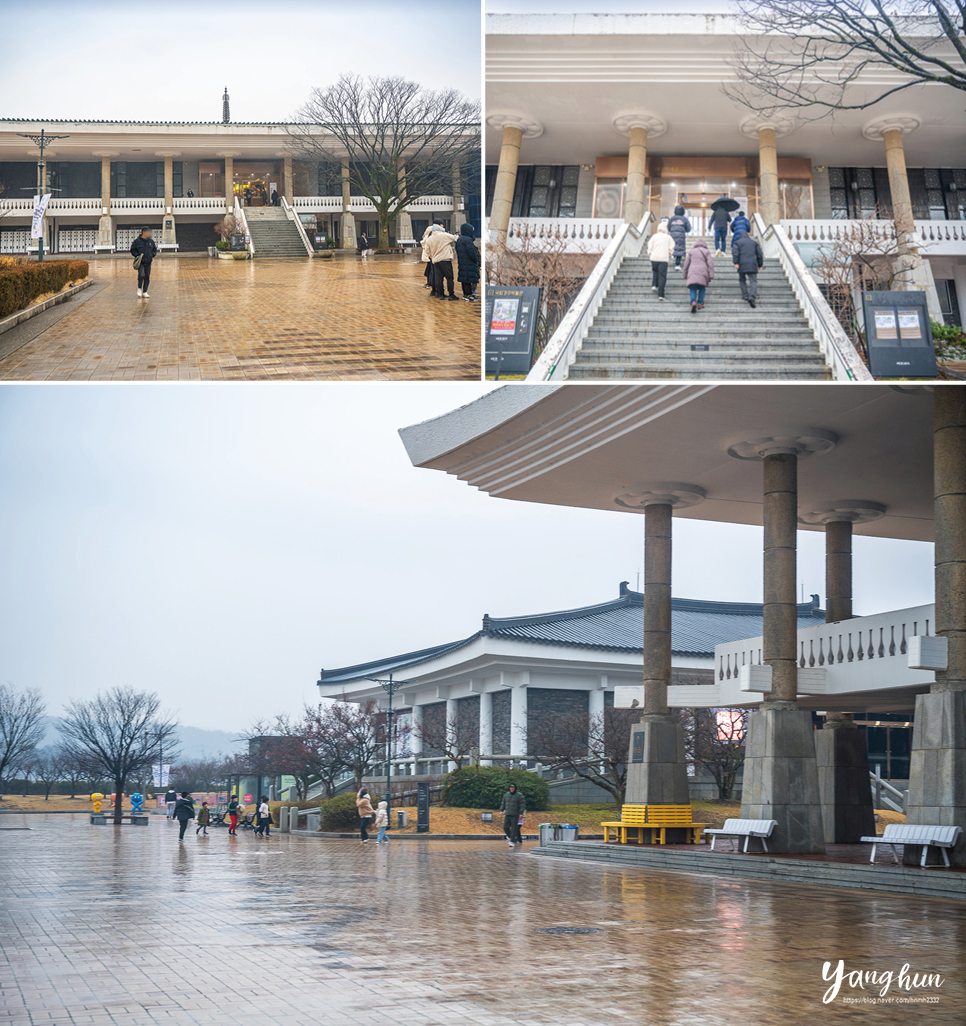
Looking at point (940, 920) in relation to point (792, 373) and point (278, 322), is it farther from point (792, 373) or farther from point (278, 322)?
point (278, 322)

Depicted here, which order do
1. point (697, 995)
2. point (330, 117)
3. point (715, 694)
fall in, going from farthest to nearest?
point (330, 117) → point (715, 694) → point (697, 995)

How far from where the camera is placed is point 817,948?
759 centimetres

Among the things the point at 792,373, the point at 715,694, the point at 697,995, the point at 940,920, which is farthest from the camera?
the point at 715,694

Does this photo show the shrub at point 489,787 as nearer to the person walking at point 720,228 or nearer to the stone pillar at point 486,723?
the stone pillar at point 486,723

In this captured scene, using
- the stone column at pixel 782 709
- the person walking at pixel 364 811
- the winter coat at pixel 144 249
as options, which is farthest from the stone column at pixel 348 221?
the stone column at pixel 782 709

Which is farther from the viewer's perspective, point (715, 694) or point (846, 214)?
point (846, 214)

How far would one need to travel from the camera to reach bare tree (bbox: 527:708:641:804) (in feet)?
103

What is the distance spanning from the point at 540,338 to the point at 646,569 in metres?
6.55

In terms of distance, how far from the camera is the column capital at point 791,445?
1566 cm

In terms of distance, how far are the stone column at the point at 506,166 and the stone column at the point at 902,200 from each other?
25.1 feet

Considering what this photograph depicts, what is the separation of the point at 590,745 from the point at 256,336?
75.2 feet

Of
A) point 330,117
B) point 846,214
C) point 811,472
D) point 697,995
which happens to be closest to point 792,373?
point 811,472

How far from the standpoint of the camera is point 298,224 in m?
36.3

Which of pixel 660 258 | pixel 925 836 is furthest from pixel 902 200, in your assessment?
pixel 925 836
